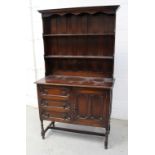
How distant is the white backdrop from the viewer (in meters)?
2.76

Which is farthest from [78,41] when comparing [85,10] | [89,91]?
[89,91]

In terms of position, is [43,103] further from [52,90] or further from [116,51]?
[116,51]

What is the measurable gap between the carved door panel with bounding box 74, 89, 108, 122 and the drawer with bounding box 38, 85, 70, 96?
16cm

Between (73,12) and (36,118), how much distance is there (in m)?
2.02

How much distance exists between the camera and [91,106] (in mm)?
2291

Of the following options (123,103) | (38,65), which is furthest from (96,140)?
(38,65)

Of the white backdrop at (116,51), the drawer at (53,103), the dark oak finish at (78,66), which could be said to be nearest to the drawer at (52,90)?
the dark oak finish at (78,66)

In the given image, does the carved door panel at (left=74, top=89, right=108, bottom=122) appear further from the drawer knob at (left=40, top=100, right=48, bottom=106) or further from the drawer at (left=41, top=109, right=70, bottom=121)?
the drawer knob at (left=40, top=100, right=48, bottom=106)

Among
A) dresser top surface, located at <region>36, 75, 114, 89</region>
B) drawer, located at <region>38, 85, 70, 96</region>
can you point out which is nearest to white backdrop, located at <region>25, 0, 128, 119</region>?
dresser top surface, located at <region>36, 75, 114, 89</region>

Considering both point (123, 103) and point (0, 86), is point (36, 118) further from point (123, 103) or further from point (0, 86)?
point (0, 86)

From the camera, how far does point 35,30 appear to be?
3.30 meters

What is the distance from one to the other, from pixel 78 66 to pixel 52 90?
64 centimetres

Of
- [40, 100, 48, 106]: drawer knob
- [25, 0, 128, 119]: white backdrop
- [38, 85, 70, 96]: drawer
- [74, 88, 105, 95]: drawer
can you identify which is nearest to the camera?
[74, 88, 105, 95]: drawer

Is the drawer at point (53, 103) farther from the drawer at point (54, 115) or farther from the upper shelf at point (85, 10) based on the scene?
the upper shelf at point (85, 10)
